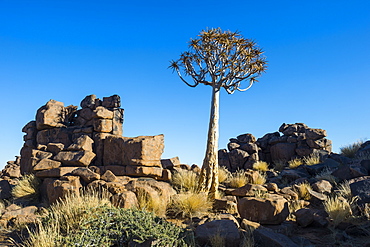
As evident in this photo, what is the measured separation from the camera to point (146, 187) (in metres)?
9.21

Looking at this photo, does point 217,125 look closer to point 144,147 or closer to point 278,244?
point 144,147

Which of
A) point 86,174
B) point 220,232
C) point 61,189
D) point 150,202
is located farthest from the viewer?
point 86,174

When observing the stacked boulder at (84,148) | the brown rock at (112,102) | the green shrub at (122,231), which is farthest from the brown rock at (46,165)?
the green shrub at (122,231)

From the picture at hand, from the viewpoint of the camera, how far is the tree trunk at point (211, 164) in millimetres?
11156

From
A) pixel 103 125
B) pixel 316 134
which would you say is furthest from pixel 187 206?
pixel 316 134

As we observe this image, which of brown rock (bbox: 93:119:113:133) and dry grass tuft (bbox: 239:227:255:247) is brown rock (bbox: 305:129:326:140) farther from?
dry grass tuft (bbox: 239:227:255:247)

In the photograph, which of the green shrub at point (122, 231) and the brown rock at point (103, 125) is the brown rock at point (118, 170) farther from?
the green shrub at point (122, 231)

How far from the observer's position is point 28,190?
Answer: 36.9 ft

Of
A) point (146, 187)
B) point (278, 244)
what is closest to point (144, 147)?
point (146, 187)

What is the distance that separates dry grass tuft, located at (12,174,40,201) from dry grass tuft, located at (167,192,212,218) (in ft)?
18.4

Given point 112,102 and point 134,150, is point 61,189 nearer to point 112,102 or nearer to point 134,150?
point 134,150

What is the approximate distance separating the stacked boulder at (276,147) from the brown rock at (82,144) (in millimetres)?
11426

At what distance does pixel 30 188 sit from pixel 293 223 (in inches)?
371

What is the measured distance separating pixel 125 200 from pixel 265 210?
12.8 ft
